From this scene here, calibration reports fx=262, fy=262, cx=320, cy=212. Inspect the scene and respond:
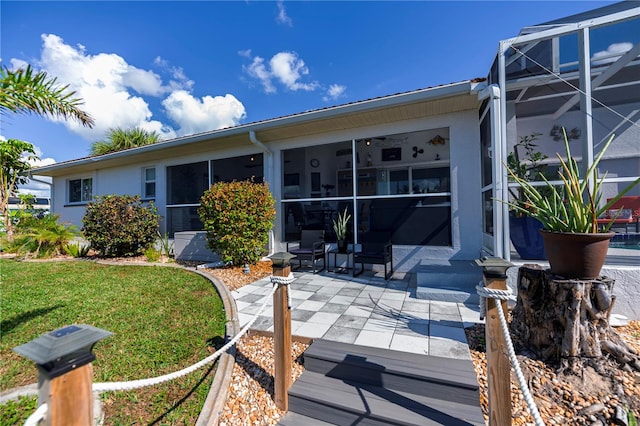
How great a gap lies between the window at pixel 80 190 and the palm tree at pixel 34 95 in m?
8.27

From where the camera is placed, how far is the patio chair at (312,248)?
17.8ft

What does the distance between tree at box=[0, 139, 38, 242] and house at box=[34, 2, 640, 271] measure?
11.9 ft

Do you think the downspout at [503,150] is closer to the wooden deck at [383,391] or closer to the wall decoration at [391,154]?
the wooden deck at [383,391]

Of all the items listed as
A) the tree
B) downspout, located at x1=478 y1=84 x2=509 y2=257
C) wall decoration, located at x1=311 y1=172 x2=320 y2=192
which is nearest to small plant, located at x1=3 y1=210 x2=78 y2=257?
the tree

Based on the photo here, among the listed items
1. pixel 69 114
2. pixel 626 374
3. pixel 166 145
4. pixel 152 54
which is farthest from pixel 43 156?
pixel 626 374

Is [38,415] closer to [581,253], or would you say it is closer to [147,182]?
[581,253]

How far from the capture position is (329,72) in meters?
9.98

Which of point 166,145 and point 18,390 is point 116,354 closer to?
point 18,390

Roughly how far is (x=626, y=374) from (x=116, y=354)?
447 centimetres

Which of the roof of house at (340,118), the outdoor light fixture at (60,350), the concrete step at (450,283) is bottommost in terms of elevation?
the concrete step at (450,283)

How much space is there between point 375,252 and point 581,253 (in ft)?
10.2

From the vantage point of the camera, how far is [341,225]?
5.77m

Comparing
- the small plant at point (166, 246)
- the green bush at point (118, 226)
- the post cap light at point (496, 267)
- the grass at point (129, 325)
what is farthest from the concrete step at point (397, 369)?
the green bush at point (118, 226)

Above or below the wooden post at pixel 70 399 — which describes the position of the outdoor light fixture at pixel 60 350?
above
